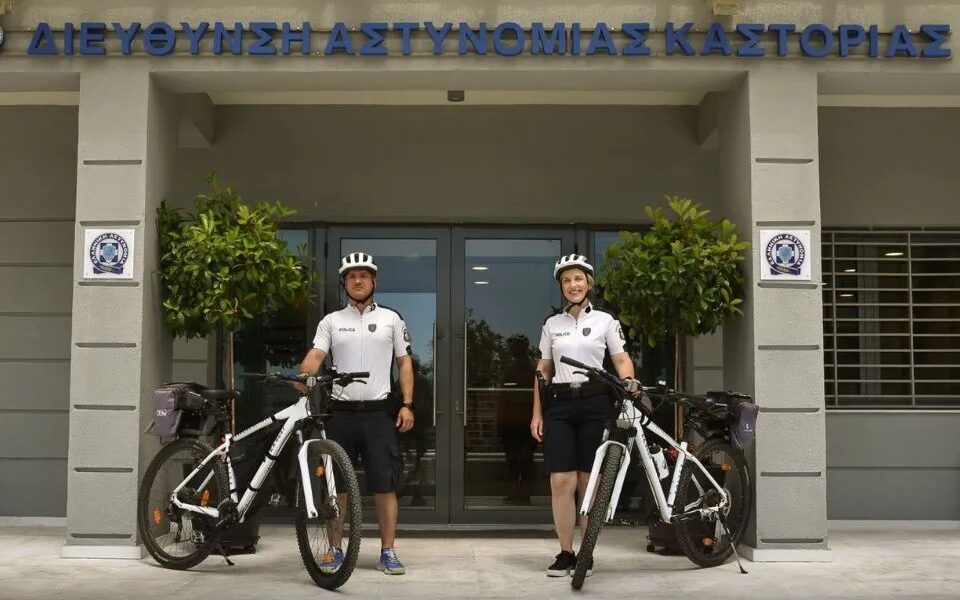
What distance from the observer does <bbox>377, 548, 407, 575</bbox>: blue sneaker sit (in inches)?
243

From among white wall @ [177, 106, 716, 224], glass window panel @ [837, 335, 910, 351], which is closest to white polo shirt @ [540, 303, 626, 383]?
white wall @ [177, 106, 716, 224]

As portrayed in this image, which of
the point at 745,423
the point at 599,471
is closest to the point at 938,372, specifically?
the point at 745,423

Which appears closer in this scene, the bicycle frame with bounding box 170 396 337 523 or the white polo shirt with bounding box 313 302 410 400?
the bicycle frame with bounding box 170 396 337 523

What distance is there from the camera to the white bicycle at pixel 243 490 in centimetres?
567

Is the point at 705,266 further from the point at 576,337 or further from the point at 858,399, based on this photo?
the point at 858,399

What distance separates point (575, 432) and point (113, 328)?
122 inches

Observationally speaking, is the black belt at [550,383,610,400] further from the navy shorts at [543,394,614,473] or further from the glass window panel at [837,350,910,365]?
the glass window panel at [837,350,910,365]

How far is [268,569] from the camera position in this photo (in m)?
6.39

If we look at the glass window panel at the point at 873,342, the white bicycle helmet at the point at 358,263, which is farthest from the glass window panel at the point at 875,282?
the white bicycle helmet at the point at 358,263

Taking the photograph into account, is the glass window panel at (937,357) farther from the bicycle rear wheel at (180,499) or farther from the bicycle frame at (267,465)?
the bicycle rear wheel at (180,499)

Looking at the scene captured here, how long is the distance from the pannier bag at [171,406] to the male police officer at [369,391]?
728 millimetres

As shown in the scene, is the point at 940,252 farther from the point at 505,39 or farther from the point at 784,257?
the point at 505,39

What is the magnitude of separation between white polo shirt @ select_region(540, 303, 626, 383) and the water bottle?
597 mm

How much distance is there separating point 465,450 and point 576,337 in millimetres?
2331
